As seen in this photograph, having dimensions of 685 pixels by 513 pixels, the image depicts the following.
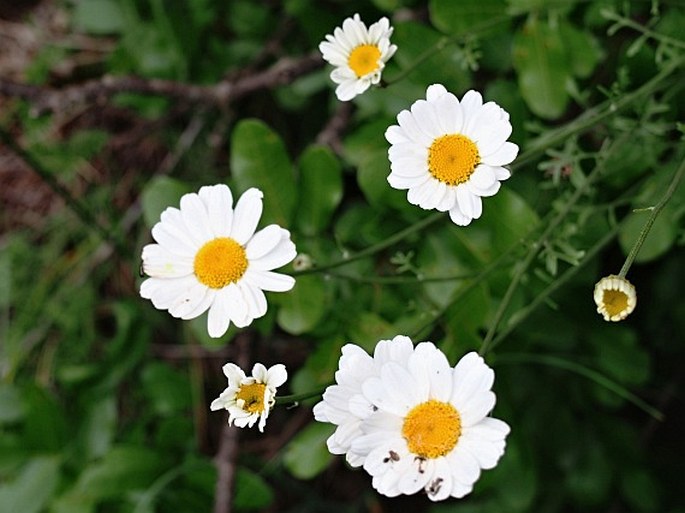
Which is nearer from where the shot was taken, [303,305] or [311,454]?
[303,305]

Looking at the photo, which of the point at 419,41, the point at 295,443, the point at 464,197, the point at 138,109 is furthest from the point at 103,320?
the point at 464,197

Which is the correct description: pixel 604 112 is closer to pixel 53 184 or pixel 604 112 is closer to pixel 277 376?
pixel 277 376

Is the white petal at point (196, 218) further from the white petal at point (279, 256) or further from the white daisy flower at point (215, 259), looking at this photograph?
the white petal at point (279, 256)

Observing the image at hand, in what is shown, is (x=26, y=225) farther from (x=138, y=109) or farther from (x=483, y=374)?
(x=483, y=374)

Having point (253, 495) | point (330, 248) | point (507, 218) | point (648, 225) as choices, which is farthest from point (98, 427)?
point (648, 225)

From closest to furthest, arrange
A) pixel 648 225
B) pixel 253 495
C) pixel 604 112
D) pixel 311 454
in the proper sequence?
pixel 648 225, pixel 604 112, pixel 311 454, pixel 253 495

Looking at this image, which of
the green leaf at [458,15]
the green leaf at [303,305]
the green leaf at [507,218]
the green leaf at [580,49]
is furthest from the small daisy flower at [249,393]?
the green leaf at [580,49]
